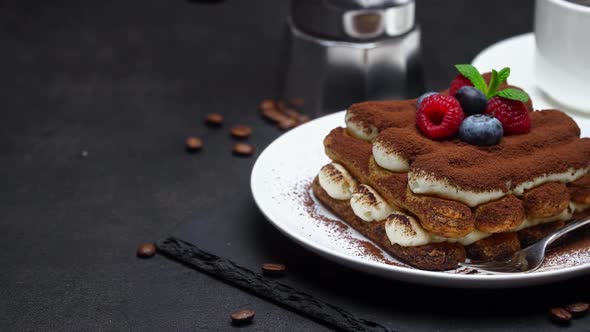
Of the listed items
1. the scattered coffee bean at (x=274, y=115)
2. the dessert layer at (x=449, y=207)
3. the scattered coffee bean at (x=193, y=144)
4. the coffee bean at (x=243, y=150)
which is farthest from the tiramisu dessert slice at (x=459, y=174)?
the scattered coffee bean at (x=274, y=115)

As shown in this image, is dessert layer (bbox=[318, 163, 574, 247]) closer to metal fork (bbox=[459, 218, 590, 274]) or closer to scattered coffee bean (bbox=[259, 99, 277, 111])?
metal fork (bbox=[459, 218, 590, 274])

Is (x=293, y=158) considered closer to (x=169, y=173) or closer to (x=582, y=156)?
(x=169, y=173)

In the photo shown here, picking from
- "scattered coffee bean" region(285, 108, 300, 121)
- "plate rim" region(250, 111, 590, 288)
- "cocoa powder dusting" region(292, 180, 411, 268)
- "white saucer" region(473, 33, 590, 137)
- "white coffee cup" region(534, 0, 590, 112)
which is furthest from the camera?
"scattered coffee bean" region(285, 108, 300, 121)

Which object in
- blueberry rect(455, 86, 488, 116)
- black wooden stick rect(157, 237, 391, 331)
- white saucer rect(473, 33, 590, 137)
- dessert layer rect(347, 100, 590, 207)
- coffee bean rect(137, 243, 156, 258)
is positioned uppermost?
blueberry rect(455, 86, 488, 116)

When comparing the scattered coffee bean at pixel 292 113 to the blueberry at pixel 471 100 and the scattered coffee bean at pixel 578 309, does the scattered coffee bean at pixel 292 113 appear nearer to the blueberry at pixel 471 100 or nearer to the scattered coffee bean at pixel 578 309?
the blueberry at pixel 471 100

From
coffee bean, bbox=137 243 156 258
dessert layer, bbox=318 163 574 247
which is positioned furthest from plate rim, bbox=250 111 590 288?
coffee bean, bbox=137 243 156 258

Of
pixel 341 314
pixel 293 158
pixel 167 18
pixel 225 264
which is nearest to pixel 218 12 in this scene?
pixel 167 18
